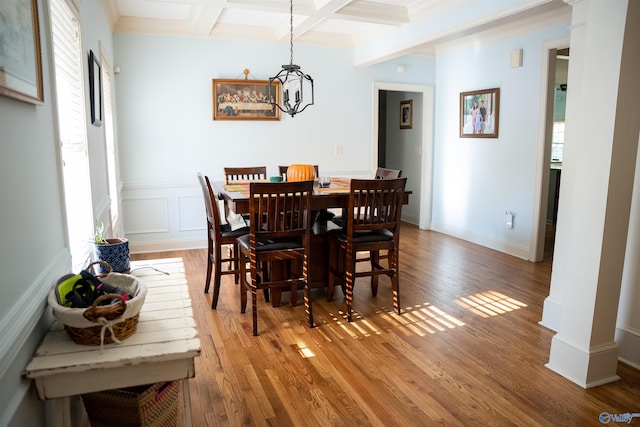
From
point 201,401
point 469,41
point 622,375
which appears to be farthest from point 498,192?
point 201,401

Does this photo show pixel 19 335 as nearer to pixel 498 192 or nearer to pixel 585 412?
pixel 585 412

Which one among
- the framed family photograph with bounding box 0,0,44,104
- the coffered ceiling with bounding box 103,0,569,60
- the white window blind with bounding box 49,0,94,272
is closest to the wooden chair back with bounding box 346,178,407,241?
the white window blind with bounding box 49,0,94,272

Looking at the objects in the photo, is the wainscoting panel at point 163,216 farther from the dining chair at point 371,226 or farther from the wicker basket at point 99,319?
the wicker basket at point 99,319

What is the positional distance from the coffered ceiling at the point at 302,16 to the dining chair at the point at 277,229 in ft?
6.25

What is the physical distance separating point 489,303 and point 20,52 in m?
3.29

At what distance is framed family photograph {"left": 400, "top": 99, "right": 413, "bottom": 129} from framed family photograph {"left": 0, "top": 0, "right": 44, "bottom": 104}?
5.72m

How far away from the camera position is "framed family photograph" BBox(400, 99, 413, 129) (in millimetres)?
6684

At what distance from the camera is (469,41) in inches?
212

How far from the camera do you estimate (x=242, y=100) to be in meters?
5.21

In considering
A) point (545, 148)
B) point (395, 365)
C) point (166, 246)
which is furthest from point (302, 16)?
point (395, 365)

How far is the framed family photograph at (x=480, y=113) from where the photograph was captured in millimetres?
5090

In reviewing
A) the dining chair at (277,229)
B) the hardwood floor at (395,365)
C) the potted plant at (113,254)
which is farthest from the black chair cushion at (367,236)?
the potted plant at (113,254)

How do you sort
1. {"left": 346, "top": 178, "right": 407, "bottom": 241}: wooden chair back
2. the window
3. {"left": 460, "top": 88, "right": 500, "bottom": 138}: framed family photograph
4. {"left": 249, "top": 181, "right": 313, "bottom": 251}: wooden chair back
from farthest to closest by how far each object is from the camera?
{"left": 460, "top": 88, "right": 500, "bottom": 138}: framed family photograph < the window < {"left": 346, "top": 178, "right": 407, "bottom": 241}: wooden chair back < {"left": 249, "top": 181, "right": 313, "bottom": 251}: wooden chair back

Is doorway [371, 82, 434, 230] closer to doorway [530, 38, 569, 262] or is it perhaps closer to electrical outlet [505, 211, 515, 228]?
electrical outlet [505, 211, 515, 228]
